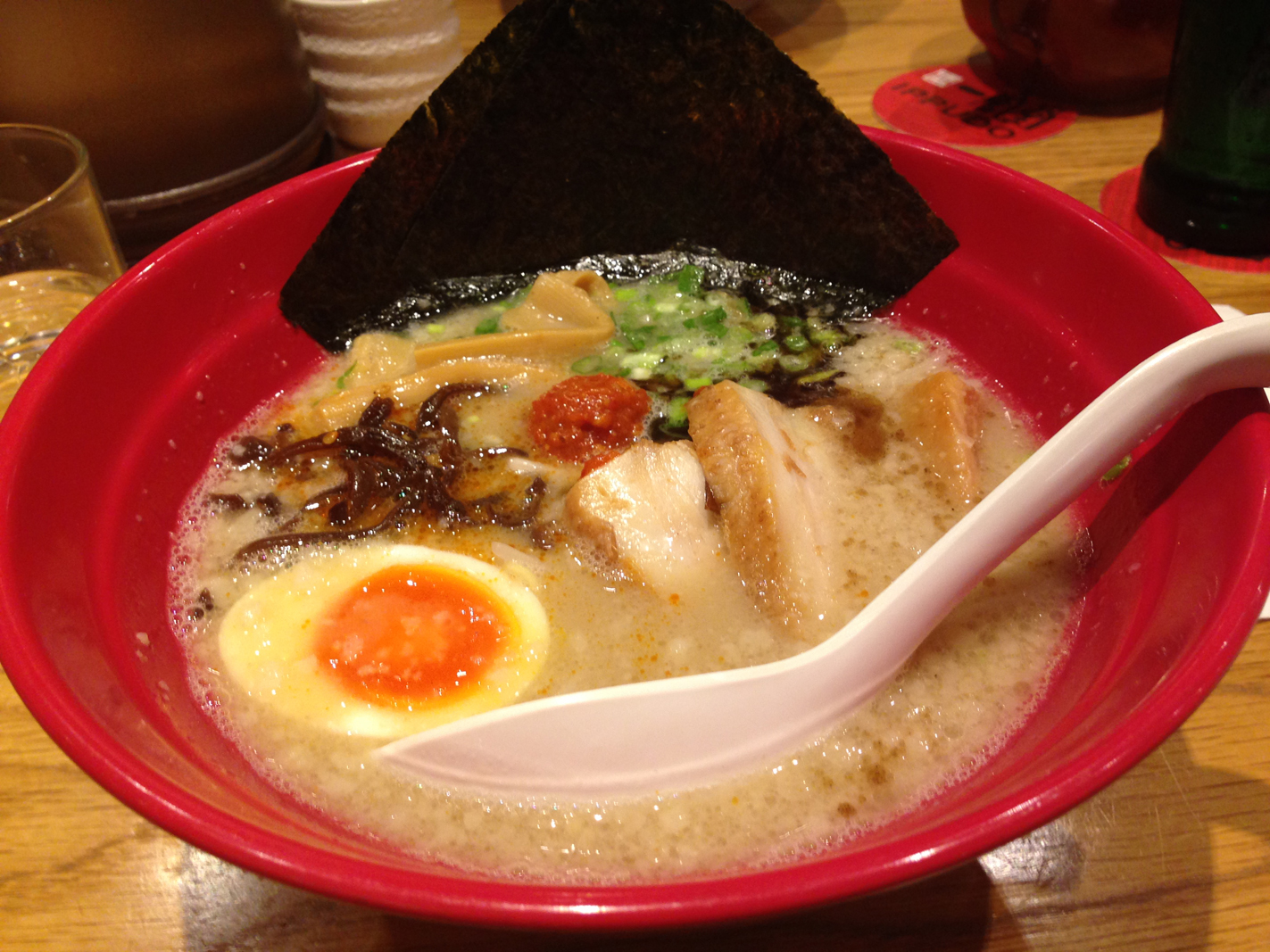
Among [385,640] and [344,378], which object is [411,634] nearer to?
[385,640]

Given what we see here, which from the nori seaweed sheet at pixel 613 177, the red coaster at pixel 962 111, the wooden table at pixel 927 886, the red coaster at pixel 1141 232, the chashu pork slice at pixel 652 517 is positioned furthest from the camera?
the red coaster at pixel 962 111

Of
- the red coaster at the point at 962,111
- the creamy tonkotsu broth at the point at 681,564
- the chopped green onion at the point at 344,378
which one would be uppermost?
the red coaster at the point at 962,111

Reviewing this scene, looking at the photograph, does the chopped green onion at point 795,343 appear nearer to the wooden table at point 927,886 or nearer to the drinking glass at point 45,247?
the wooden table at point 927,886

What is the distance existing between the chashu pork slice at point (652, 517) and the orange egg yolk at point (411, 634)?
0.59 feet

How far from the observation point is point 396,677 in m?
1.10

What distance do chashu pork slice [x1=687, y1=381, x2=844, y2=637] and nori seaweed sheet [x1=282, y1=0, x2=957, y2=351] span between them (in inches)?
17.6

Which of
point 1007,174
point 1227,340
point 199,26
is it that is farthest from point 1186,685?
point 199,26

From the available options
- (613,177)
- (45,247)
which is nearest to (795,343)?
(613,177)

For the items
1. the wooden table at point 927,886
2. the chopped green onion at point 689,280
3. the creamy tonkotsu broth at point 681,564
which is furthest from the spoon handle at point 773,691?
the chopped green onion at point 689,280

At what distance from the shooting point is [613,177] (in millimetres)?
1733

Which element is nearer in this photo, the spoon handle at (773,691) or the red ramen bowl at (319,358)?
the red ramen bowl at (319,358)

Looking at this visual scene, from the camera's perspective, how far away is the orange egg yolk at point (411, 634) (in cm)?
110

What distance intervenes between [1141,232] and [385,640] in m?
1.75

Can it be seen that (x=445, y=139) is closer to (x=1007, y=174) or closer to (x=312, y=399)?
(x=312, y=399)
